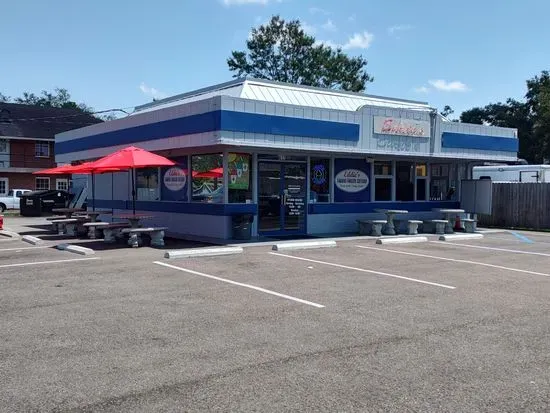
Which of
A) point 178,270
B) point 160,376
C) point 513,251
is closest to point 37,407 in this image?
point 160,376

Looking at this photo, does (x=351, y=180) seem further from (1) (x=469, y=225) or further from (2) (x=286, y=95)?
(1) (x=469, y=225)

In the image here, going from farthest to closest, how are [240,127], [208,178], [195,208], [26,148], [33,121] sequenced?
[33,121] < [26,148] < [195,208] < [208,178] < [240,127]

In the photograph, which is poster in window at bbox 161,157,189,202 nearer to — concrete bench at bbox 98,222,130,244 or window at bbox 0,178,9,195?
concrete bench at bbox 98,222,130,244

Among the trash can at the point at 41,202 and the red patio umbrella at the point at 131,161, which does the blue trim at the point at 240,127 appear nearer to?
the red patio umbrella at the point at 131,161

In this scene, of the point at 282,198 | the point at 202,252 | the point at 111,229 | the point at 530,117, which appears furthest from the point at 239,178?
the point at 530,117

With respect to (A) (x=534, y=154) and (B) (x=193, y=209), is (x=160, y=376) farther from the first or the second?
(A) (x=534, y=154)

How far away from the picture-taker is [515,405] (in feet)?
14.9

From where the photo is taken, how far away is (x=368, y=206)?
65.5ft

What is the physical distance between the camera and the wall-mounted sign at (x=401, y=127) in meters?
18.5

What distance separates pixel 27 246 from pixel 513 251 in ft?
44.0

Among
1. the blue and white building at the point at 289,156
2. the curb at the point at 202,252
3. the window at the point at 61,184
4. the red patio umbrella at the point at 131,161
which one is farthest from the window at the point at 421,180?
the window at the point at 61,184

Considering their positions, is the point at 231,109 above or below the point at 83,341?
above

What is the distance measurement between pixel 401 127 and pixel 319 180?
3.31 m

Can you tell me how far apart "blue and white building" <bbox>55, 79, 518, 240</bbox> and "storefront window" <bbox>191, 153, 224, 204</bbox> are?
3cm
